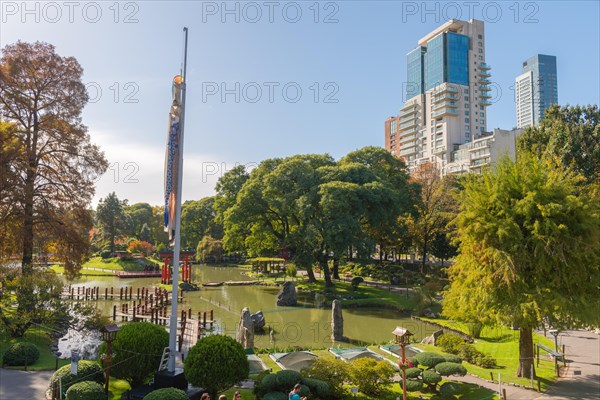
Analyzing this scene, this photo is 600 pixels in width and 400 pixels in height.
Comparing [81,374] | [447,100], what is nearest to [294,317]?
[81,374]

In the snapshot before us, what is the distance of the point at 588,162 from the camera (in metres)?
29.8

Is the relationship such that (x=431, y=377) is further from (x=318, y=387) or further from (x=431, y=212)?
(x=431, y=212)

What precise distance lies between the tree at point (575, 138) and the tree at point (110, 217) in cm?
6720

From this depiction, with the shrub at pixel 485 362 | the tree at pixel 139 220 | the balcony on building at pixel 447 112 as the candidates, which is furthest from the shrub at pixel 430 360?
the balcony on building at pixel 447 112

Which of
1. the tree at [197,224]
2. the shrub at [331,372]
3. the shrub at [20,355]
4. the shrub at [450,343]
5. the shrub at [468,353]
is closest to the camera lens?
the shrub at [331,372]

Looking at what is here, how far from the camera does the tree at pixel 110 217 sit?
76.9 metres

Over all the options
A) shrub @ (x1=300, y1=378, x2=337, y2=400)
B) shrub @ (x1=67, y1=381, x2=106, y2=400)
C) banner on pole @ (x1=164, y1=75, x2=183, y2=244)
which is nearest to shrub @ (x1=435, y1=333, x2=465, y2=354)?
shrub @ (x1=300, y1=378, x2=337, y2=400)

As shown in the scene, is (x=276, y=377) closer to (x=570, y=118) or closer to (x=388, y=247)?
(x=570, y=118)

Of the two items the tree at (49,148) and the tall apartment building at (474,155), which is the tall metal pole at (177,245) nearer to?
the tree at (49,148)

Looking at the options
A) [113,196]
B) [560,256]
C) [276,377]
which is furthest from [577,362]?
[113,196]

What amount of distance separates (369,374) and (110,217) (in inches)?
2836

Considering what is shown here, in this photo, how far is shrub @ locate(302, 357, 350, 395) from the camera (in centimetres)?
1467

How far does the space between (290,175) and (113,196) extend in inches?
1842

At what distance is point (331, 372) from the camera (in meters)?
14.8
